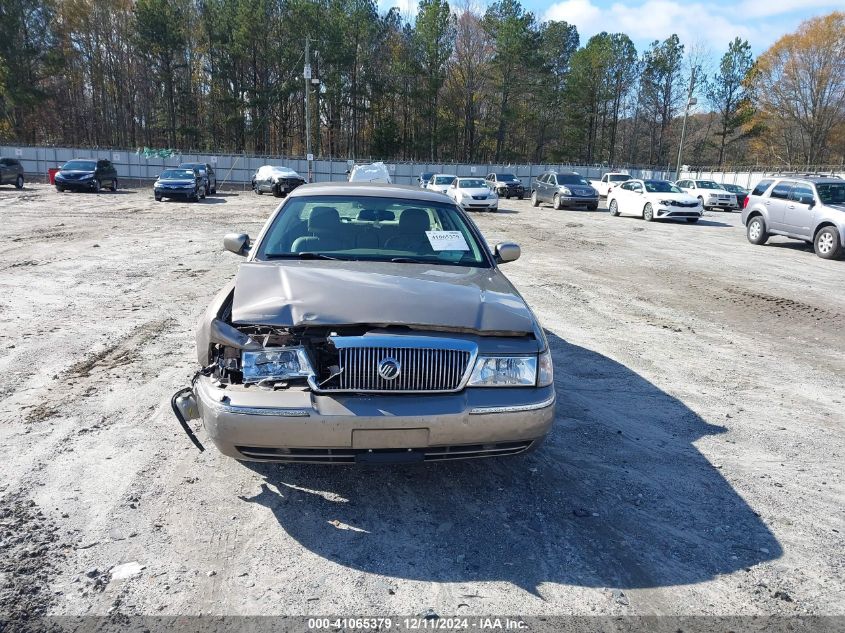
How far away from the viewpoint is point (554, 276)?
37.0 ft

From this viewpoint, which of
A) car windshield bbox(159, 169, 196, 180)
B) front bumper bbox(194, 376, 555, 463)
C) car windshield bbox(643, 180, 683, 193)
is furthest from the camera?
car windshield bbox(159, 169, 196, 180)

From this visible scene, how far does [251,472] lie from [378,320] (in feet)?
4.63

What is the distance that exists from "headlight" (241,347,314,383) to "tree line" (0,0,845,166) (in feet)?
182

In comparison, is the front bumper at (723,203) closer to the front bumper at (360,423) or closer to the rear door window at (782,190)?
the rear door window at (782,190)

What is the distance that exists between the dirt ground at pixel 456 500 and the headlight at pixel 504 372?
76 cm

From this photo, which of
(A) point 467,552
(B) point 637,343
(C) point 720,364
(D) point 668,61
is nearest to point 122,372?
(A) point 467,552

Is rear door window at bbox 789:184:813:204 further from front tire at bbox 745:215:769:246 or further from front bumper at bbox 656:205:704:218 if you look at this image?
front bumper at bbox 656:205:704:218

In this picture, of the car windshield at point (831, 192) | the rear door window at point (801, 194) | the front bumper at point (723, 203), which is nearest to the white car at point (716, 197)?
the front bumper at point (723, 203)

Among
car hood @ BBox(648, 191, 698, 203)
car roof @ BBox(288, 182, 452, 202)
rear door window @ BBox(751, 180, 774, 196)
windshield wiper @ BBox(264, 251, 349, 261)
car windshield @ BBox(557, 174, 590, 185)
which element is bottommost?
windshield wiper @ BBox(264, 251, 349, 261)

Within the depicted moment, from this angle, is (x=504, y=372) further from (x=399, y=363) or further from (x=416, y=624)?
(x=416, y=624)

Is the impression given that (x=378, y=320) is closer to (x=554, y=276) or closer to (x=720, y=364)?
(x=720, y=364)

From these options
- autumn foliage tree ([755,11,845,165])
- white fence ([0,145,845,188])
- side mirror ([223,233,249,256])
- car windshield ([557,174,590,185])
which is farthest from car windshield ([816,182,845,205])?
autumn foliage tree ([755,11,845,165])

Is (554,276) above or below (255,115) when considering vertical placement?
below

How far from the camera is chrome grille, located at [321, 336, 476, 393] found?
3057mm
